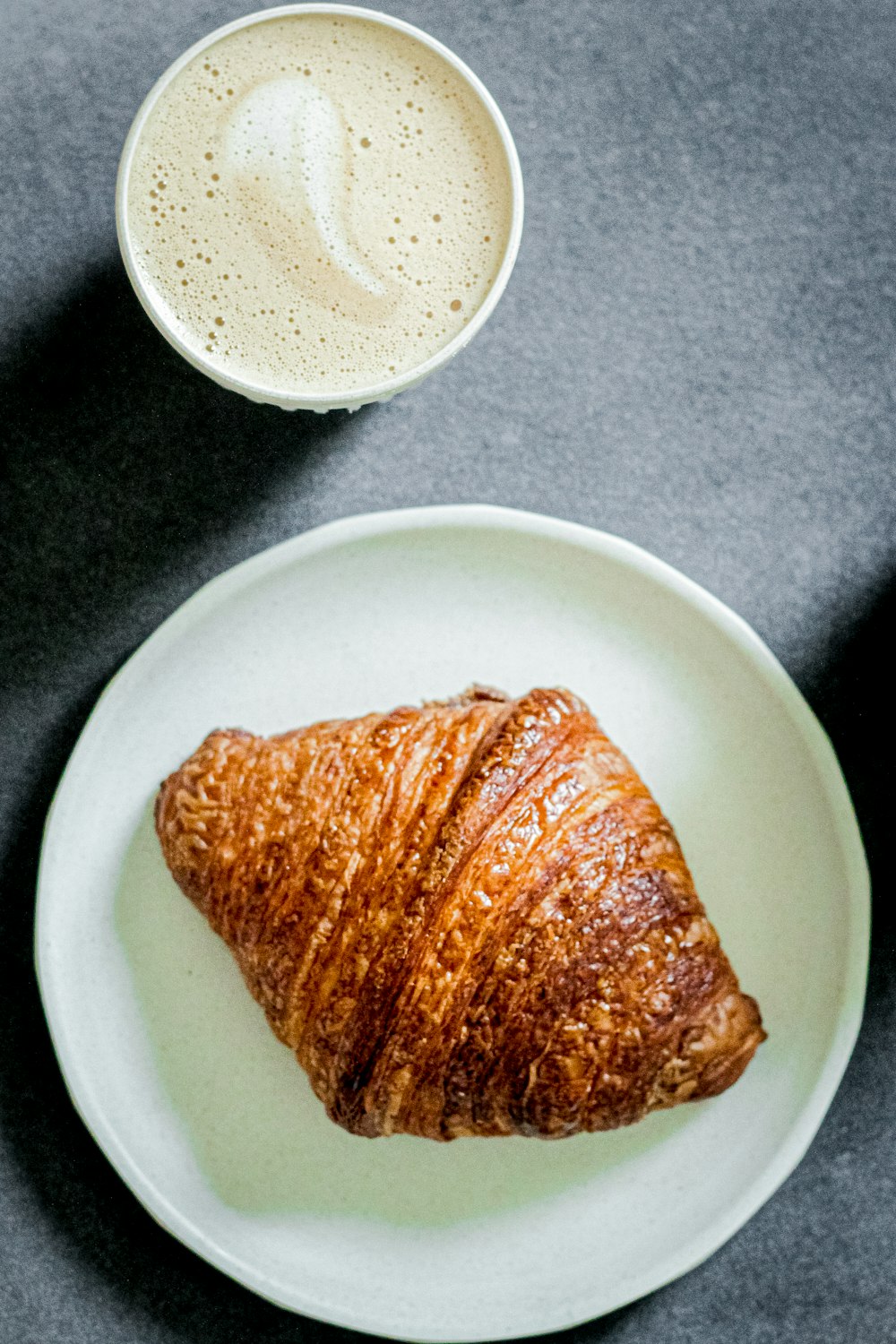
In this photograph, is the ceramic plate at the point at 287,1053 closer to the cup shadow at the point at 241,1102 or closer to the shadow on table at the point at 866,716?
the cup shadow at the point at 241,1102

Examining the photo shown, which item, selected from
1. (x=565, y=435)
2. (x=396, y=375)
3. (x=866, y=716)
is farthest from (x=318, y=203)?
(x=866, y=716)

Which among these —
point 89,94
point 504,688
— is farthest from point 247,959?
point 89,94

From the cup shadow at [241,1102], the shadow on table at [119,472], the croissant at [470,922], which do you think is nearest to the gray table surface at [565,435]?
the shadow on table at [119,472]

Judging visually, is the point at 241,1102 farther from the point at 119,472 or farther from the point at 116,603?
the point at 119,472

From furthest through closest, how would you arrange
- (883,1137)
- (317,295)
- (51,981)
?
1. (883,1137)
2. (51,981)
3. (317,295)

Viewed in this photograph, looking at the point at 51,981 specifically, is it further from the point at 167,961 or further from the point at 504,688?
the point at 504,688
